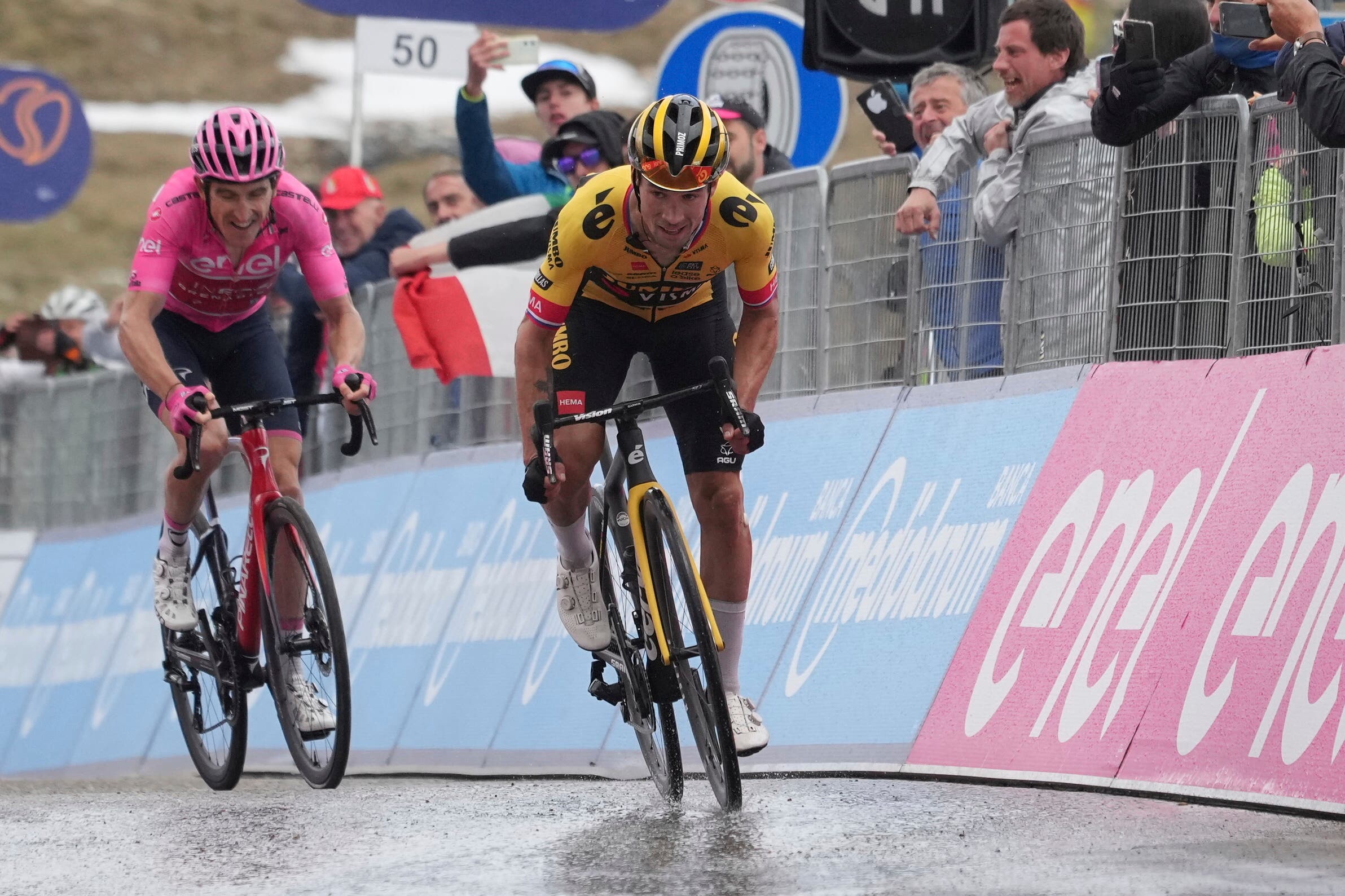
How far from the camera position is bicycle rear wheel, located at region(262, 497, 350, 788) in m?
7.68

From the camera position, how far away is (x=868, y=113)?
1013cm

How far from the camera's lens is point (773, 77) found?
11.8m

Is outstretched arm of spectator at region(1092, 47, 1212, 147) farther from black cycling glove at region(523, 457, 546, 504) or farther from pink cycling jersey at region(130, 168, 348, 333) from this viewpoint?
pink cycling jersey at region(130, 168, 348, 333)

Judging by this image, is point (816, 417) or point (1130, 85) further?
point (816, 417)

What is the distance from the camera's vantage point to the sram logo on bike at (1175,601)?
21.0 feet

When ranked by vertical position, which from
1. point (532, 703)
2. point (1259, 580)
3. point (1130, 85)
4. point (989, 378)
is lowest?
point (532, 703)

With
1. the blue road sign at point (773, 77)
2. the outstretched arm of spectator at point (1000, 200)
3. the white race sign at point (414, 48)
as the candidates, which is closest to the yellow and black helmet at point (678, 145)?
the outstretched arm of spectator at point (1000, 200)

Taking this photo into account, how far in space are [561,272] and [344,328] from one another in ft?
5.03

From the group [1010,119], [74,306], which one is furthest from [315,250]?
[74,306]

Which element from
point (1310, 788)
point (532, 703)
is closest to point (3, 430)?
point (532, 703)

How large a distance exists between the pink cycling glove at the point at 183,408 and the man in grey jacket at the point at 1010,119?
296 centimetres

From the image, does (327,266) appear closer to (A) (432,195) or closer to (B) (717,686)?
(B) (717,686)

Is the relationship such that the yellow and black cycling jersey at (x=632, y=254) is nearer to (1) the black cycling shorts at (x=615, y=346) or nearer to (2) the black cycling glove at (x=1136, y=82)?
(1) the black cycling shorts at (x=615, y=346)

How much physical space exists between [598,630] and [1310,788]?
2388 mm
